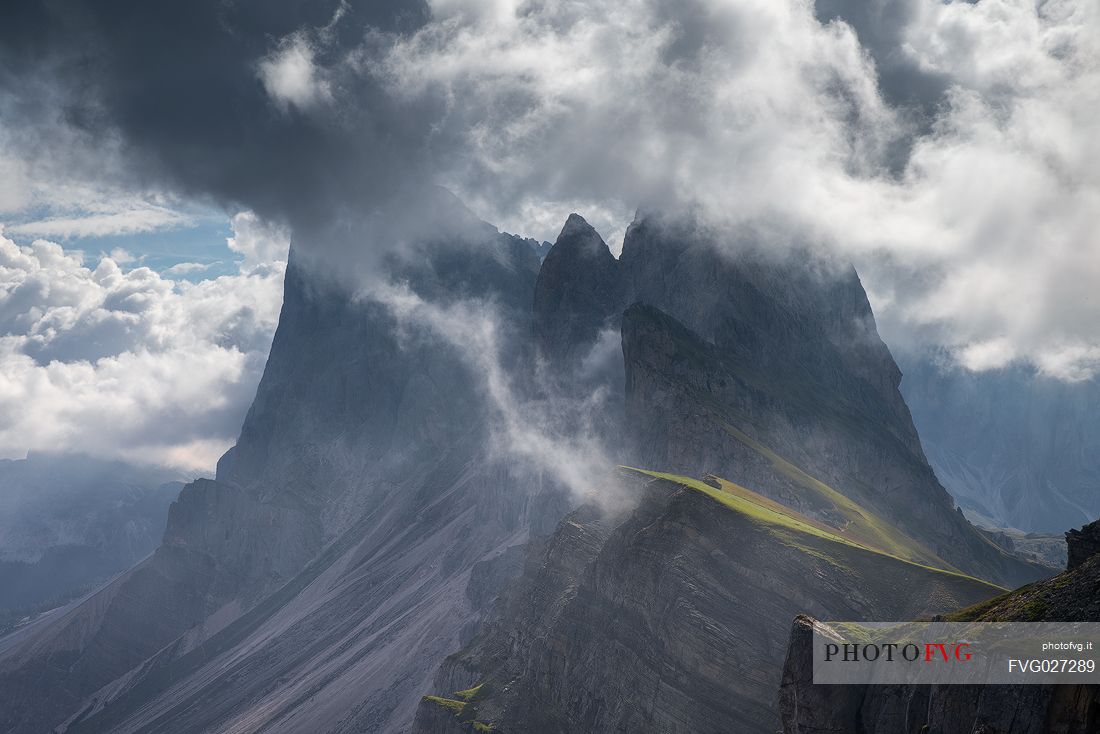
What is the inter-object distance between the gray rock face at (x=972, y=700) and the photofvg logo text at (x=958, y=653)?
955 mm

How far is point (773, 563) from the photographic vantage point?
141 metres

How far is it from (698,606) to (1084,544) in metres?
59.1

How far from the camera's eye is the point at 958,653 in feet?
243

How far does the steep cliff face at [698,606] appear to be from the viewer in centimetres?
13300

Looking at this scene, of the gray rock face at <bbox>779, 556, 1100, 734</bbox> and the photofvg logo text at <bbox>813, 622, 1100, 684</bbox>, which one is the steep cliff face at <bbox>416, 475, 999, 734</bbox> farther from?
the gray rock face at <bbox>779, 556, 1100, 734</bbox>

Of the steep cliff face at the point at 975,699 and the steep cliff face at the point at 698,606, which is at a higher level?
the steep cliff face at the point at 698,606

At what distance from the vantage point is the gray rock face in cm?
6312

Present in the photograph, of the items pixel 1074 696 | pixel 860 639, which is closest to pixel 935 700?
pixel 1074 696

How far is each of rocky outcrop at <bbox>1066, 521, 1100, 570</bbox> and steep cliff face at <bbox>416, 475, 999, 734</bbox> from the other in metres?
40.9

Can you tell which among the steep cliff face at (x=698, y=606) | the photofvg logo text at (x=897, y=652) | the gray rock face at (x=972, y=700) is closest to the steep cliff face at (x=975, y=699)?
the gray rock face at (x=972, y=700)

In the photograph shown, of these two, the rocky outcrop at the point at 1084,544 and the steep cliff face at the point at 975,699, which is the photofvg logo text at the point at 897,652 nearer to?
the steep cliff face at the point at 975,699

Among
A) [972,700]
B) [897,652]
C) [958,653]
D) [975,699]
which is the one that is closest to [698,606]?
[897,652]

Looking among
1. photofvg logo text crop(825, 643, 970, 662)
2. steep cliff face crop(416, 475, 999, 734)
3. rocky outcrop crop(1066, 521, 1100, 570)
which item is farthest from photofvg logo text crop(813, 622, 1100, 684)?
steep cliff face crop(416, 475, 999, 734)

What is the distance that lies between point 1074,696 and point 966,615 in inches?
944
